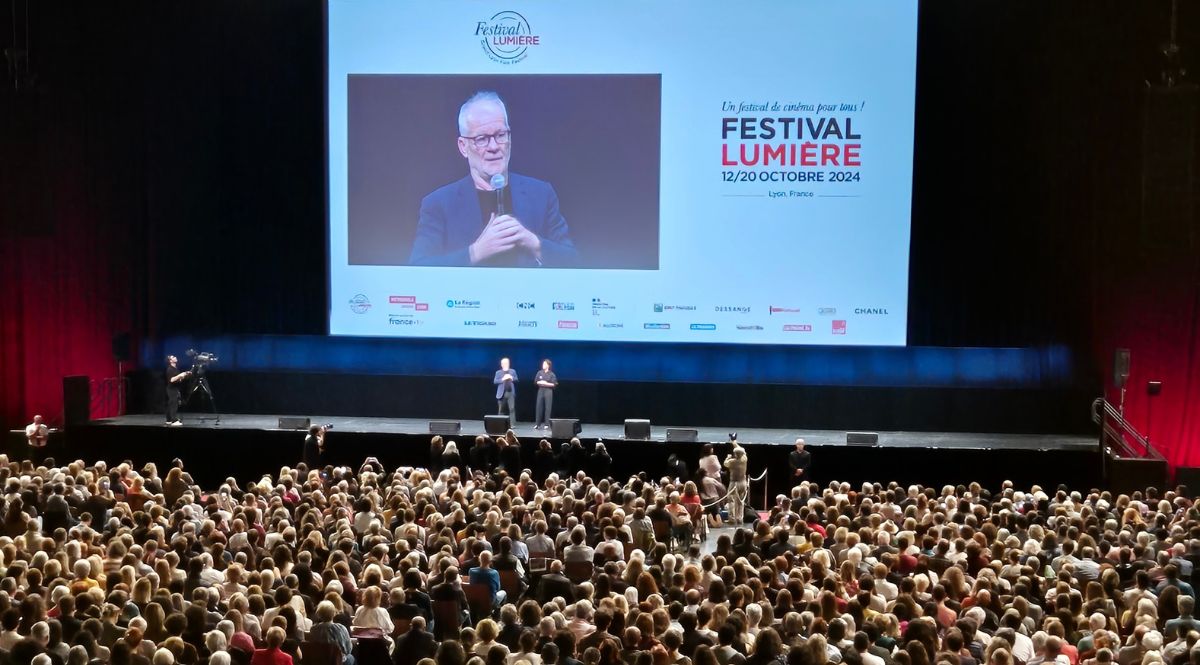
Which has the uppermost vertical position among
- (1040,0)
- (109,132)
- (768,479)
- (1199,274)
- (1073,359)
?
(1040,0)

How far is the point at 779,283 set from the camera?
2144cm

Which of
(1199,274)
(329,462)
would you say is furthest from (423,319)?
(1199,274)

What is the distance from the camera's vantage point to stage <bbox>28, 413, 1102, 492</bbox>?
1938cm

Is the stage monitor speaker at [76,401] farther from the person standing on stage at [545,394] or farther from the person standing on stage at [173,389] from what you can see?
the person standing on stage at [545,394]

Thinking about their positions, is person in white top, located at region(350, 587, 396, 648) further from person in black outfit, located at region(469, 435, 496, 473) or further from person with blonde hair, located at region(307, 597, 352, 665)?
person in black outfit, located at region(469, 435, 496, 473)

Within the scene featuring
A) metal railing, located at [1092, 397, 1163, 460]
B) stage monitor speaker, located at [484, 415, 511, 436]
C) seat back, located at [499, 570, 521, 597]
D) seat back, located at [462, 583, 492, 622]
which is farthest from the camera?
stage monitor speaker, located at [484, 415, 511, 436]

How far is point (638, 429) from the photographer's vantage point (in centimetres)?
1980

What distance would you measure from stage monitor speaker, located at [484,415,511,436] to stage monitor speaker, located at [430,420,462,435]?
460 millimetres

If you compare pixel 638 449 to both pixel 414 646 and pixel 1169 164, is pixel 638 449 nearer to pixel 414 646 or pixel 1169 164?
pixel 1169 164

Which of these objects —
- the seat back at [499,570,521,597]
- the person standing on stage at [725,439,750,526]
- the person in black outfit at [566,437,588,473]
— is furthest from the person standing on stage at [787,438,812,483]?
the seat back at [499,570,521,597]

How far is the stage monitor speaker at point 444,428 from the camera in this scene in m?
20.2

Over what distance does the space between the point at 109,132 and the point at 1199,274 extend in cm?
1854

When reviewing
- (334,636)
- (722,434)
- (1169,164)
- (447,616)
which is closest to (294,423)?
(722,434)

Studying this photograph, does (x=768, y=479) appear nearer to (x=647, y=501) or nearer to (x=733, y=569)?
(x=647, y=501)
